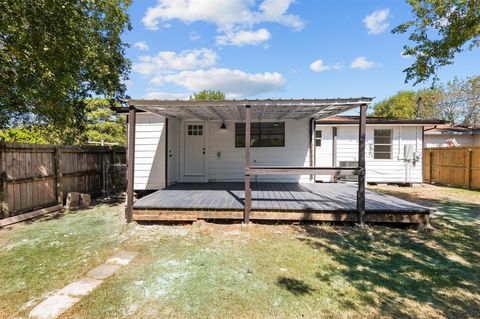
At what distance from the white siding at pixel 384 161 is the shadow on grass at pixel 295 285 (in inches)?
344

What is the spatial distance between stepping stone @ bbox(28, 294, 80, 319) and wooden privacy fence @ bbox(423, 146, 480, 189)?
544 inches

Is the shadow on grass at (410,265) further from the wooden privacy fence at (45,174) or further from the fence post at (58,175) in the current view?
the fence post at (58,175)

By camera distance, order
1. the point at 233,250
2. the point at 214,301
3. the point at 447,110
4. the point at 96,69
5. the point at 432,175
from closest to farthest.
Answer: the point at 214,301, the point at 233,250, the point at 96,69, the point at 432,175, the point at 447,110

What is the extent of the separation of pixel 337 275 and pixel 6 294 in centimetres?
380

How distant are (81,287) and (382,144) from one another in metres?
11.7

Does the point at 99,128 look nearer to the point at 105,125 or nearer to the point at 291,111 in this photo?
the point at 105,125

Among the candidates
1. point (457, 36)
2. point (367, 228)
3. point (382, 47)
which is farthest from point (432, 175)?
point (367, 228)

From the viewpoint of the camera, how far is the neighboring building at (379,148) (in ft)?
37.1

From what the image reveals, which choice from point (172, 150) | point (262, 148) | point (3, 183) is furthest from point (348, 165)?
point (3, 183)

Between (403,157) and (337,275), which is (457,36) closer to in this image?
(403,157)

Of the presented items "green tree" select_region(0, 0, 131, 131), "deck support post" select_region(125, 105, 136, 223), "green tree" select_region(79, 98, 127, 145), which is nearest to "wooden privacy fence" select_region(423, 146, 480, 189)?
"deck support post" select_region(125, 105, 136, 223)

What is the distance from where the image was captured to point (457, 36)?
277 inches

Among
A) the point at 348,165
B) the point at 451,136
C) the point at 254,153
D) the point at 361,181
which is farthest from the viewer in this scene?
the point at 451,136

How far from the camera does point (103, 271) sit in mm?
3543
